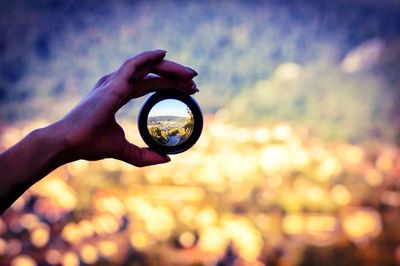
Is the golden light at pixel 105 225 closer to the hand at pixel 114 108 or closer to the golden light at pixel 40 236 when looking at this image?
the golden light at pixel 40 236

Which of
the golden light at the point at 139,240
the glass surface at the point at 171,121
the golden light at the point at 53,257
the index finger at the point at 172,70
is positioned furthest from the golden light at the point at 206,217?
the index finger at the point at 172,70

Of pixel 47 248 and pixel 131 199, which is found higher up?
pixel 131 199

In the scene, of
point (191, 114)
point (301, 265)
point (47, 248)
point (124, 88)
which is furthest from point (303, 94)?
point (124, 88)

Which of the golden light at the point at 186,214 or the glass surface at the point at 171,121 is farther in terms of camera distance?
the golden light at the point at 186,214

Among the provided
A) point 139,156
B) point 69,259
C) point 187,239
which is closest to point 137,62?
point 139,156

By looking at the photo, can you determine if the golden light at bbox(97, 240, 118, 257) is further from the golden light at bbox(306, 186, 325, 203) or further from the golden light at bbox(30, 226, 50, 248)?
the golden light at bbox(306, 186, 325, 203)

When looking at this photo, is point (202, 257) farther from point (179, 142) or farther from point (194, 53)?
point (179, 142)

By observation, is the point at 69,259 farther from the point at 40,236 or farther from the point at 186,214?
the point at 186,214
